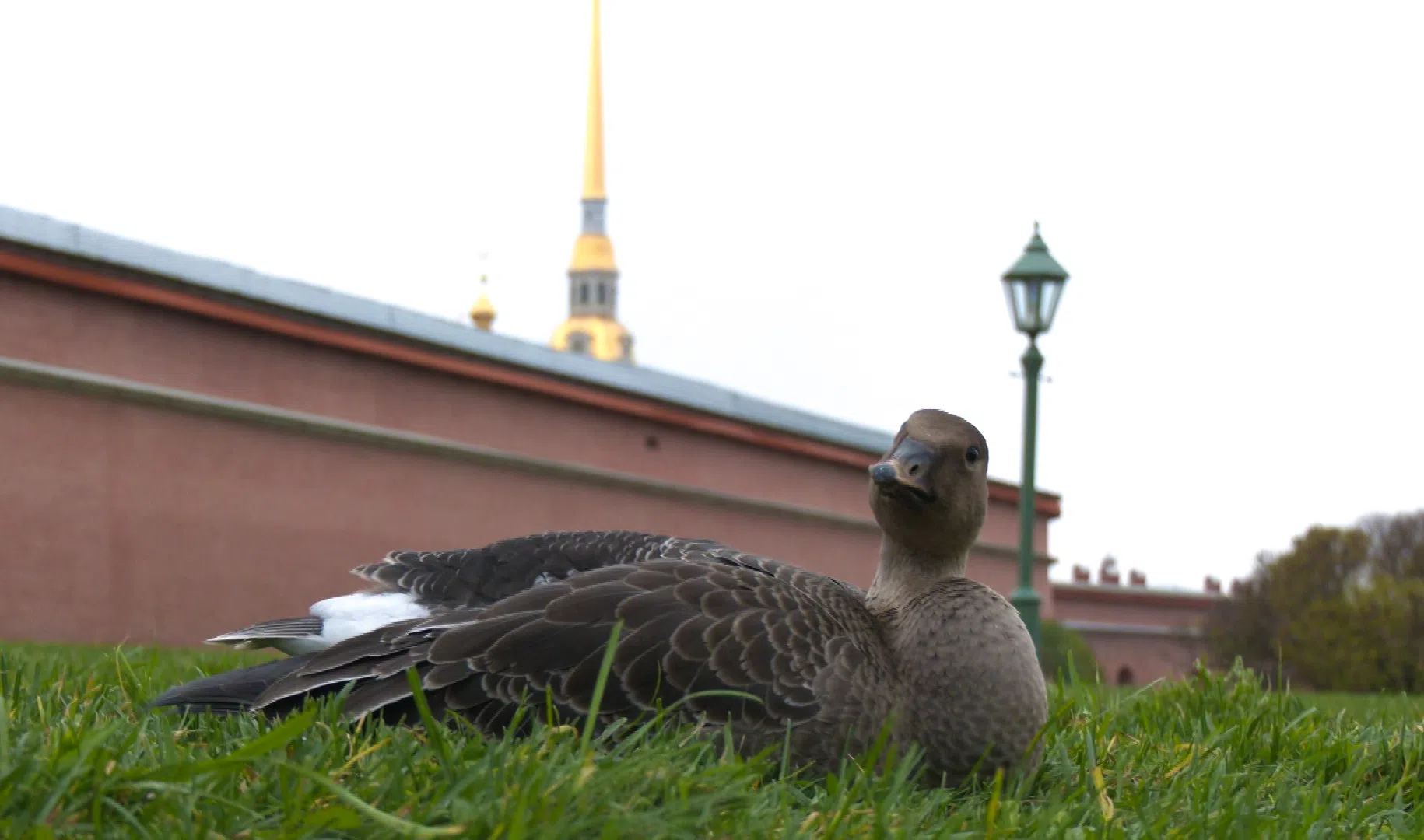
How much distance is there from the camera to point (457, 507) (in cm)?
1506

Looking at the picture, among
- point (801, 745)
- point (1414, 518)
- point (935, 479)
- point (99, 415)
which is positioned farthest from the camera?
point (1414, 518)

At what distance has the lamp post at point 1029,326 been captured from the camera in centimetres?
1129

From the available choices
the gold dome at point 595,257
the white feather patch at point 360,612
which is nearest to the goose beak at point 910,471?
the white feather patch at point 360,612

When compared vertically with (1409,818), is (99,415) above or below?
above

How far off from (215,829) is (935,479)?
1891 mm

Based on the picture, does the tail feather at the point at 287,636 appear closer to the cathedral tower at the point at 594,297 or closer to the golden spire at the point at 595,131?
the golden spire at the point at 595,131

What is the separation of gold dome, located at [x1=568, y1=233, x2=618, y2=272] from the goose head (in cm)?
10257

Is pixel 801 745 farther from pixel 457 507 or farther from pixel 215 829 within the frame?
pixel 457 507

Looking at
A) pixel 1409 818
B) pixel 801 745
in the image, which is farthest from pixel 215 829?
pixel 1409 818

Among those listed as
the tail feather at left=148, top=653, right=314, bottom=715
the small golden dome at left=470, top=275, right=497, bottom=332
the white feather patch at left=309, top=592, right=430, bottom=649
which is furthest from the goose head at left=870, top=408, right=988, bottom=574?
the small golden dome at left=470, top=275, right=497, bottom=332

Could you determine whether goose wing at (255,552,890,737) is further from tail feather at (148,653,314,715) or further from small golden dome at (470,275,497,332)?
small golden dome at (470,275,497,332)

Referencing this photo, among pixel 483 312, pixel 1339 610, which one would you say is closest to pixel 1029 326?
pixel 1339 610

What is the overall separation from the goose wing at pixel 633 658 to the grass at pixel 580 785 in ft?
0.37

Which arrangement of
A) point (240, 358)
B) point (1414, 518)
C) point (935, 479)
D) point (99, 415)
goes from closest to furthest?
point (935, 479) → point (99, 415) → point (240, 358) → point (1414, 518)
